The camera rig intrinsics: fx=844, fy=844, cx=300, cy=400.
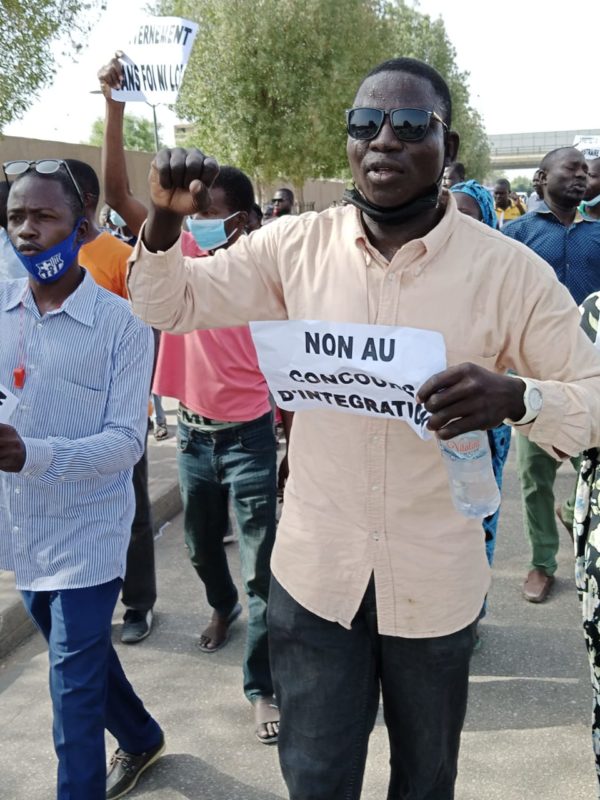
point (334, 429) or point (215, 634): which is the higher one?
point (334, 429)

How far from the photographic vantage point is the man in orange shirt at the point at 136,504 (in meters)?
4.04

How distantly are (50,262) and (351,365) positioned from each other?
119 cm

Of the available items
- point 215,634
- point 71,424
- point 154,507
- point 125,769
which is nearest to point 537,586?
point 215,634

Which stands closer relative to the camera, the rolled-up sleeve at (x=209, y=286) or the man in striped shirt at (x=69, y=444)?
the rolled-up sleeve at (x=209, y=286)

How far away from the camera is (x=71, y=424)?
8.27 ft

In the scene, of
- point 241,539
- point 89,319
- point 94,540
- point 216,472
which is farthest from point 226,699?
point 89,319

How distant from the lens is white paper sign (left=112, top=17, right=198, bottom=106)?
3.40 meters

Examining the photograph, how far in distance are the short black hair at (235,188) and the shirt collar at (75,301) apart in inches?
51.8

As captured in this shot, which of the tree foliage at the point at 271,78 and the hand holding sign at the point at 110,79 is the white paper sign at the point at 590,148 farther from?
the tree foliage at the point at 271,78

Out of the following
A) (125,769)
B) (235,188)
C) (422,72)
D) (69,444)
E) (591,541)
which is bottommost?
(125,769)

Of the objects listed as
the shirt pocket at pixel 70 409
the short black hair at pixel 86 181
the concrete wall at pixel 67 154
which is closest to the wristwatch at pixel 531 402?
the shirt pocket at pixel 70 409

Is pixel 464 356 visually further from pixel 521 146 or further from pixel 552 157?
pixel 521 146

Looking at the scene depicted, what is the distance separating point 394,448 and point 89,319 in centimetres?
110

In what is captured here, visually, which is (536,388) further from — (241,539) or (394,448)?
(241,539)
